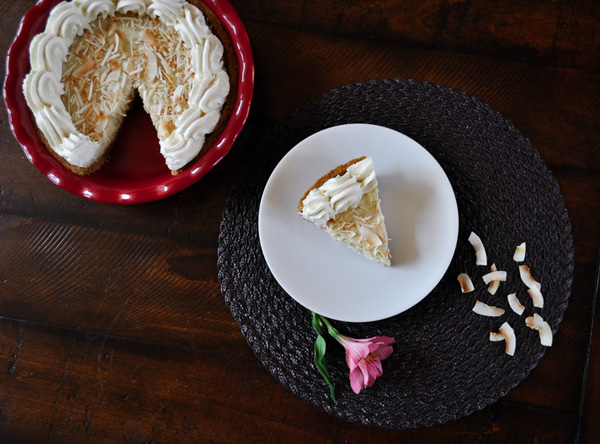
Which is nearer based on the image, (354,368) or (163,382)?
(354,368)

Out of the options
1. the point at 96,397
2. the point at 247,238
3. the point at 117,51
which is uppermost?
the point at 117,51

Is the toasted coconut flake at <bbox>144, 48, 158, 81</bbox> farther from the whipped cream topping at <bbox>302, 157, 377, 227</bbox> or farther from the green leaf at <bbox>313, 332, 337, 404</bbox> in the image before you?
the green leaf at <bbox>313, 332, 337, 404</bbox>

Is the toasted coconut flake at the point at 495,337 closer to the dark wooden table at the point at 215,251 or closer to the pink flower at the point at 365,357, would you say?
the dark wooden table at the point at 215,251

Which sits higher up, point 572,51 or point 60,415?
point 572,51

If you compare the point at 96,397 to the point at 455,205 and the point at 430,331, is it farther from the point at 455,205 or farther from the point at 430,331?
the point at 455,205

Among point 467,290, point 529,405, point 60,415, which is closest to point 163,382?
point 60,415

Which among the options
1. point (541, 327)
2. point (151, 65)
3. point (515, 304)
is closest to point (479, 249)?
point (515, 304)

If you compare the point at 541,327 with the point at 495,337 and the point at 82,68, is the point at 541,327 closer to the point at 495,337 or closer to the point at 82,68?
the point at 495,337
